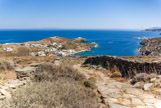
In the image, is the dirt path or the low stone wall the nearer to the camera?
the dirt path

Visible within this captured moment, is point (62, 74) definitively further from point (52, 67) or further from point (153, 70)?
point (153, 70)

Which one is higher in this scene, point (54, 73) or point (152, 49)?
point (54, 73)

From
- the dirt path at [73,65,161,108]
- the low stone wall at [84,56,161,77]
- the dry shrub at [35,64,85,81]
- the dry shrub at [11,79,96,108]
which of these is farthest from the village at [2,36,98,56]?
the dry shrub at [11,79,96,108]

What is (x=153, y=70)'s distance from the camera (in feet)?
20.7

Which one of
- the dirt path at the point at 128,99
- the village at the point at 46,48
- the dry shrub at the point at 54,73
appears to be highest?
the dry shrub at the point at 54,73

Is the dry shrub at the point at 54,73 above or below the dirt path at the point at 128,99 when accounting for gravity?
above

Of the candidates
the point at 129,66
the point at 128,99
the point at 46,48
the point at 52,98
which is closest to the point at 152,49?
the point at 46,48

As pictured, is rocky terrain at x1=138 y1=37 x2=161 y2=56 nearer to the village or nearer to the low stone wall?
the village

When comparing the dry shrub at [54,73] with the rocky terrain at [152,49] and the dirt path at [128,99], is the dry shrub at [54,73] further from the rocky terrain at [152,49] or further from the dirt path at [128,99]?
the rocky terrain at [152,49]

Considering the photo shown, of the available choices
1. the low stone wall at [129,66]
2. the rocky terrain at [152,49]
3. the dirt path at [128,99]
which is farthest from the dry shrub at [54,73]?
the rocky terrain at [152,49]

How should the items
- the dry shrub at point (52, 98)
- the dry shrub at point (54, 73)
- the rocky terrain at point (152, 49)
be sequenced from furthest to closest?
the rocky terrain at point (152, 49) → the dry shrub at point (54, 73) → the dry shrub at point (52, 98)

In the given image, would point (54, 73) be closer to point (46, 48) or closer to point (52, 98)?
point (52, 98)

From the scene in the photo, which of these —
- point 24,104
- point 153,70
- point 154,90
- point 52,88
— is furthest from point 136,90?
point 24,104

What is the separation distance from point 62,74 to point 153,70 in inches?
185
